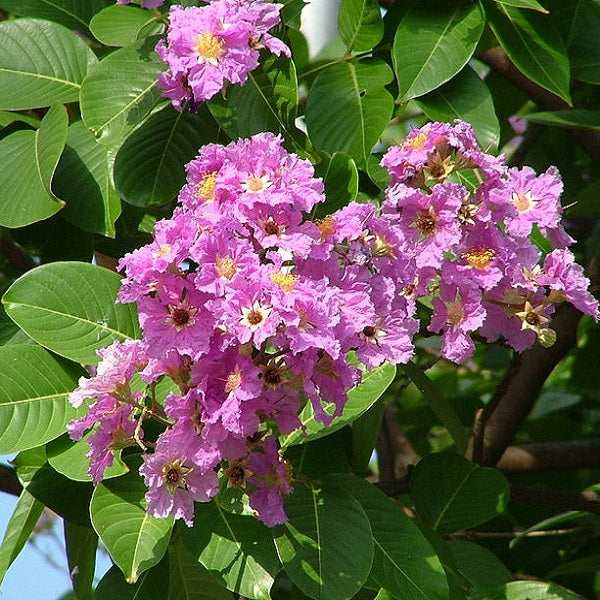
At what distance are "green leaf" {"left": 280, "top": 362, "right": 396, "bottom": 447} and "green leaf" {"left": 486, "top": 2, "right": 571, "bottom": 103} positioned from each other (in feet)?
1.53

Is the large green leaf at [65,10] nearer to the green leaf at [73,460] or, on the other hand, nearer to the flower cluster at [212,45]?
the flower cluster at [212,45]

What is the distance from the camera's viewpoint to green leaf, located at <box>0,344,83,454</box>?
135cm

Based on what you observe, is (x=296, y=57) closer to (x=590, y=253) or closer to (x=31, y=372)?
(x=31, y=372)

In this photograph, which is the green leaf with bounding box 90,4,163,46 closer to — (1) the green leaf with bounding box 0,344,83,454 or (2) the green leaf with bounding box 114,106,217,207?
(2) the green leaf with bounding box 114,106,217,207

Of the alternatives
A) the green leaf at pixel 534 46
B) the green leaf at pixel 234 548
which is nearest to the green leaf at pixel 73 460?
the green leaf at pixel 234 548

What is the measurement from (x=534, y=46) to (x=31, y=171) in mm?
707

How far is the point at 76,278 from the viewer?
137 cm

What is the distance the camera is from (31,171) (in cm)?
145

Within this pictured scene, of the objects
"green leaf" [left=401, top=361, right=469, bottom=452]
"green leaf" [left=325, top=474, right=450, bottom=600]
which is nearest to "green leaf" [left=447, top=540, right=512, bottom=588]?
"green leaf" [left=401, top=361, right=469, bottom=452]

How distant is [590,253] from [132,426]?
4.29 ft

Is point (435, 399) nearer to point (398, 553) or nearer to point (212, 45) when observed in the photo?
point (398, 553)

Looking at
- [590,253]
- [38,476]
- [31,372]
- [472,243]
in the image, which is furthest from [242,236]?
[590,253]

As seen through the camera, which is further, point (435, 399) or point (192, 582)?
point (435, 399)

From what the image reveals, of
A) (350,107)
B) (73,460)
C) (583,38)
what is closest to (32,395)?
(73,460)
